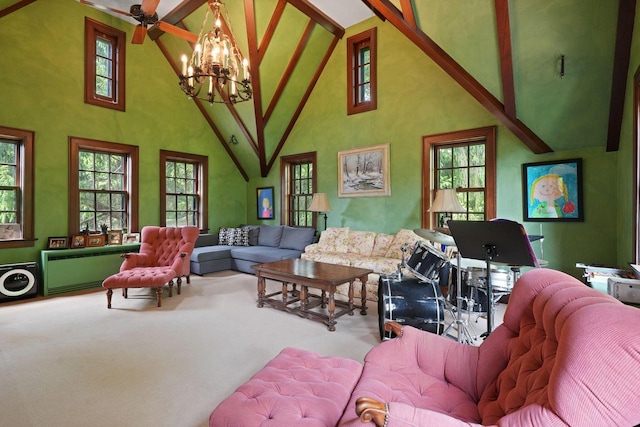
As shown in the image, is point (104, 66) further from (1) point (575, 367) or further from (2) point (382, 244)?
(1) point (575, 367)

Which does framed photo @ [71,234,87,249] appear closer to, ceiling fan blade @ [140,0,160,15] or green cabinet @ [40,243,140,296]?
green cabinet @ [40,243,140,296]

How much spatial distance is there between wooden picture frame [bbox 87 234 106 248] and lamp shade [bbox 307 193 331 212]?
11.5ft

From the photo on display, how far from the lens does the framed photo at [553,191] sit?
3.86 metres

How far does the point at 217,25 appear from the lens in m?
3.04

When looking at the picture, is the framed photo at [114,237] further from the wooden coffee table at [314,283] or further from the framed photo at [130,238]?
the wooden coffee table at [314,283]

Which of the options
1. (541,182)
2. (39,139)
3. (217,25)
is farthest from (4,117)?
(541,182)

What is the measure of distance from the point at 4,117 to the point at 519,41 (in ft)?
21.7

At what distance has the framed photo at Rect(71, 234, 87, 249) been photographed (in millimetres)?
4938

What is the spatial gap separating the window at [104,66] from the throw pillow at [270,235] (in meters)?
3.40

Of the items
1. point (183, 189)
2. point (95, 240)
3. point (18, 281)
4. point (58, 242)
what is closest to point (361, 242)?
point (183, 189)

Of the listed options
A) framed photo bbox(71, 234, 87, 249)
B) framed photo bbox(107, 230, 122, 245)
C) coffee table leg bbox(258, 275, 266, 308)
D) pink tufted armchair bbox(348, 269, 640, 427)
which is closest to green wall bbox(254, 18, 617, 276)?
coffee table leg bbox(258, 275, 266, 308)

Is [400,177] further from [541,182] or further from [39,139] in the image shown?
[39,139]

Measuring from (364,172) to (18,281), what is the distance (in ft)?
17.6

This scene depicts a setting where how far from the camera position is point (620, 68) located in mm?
3059
